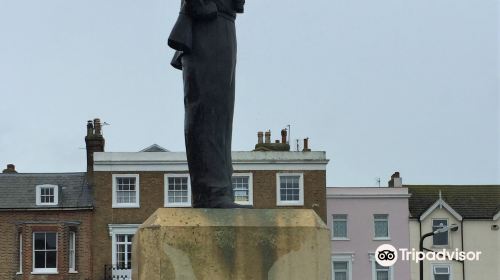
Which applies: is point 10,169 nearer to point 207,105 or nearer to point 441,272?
point 441,272

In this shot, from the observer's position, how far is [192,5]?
309 inches

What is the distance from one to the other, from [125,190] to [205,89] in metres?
42.6

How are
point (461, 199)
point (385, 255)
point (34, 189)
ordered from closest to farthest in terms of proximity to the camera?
point (34, 189), point (385, 255), point (461, 199)

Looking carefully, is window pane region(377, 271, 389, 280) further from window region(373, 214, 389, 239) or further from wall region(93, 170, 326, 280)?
wall region(93, 170, 326, 280)

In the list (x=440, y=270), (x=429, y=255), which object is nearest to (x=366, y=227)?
(x=429, y=255)

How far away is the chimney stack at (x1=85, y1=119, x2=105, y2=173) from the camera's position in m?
51.2

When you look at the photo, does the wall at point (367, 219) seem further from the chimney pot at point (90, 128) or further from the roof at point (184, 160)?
the chimney pot at point (90, 128)

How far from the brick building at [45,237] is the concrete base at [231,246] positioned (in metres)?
42.6

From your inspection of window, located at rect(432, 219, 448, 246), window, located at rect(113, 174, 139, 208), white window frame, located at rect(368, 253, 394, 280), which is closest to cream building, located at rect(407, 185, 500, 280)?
window, located at rect(432, 219, 448, 246)

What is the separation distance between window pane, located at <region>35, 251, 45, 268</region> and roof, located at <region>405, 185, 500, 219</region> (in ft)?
58.6

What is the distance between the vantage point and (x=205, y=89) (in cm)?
782

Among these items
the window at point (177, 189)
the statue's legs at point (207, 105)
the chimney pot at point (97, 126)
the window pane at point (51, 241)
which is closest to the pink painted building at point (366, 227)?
the window at point (177, 189)

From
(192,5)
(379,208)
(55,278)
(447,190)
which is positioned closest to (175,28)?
(192,5)

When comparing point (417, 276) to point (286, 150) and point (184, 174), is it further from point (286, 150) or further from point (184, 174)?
point (184, 174)
